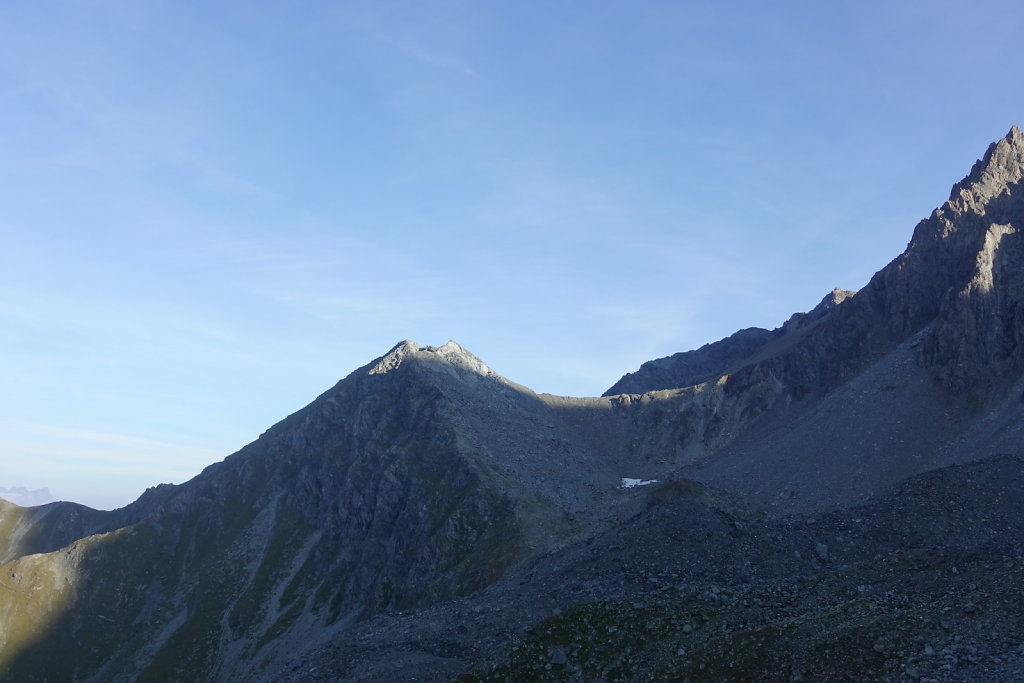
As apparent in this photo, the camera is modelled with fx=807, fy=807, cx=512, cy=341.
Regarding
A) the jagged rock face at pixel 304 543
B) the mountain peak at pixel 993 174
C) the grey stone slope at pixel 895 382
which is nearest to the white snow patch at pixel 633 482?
the grey stone slope at pixel 895 382

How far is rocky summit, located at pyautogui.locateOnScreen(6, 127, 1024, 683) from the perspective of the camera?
48469 millimetres

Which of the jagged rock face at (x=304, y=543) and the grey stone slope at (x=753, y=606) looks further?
the jagged rock face at (x=304, y=543)

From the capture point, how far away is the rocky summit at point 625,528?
48.5 metres

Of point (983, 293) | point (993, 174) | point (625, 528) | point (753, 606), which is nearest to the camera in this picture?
point (753, 606)

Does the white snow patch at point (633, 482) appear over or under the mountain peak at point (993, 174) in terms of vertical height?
under

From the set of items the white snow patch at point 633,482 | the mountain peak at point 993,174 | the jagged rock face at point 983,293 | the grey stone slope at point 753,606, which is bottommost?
the grey stone slope at point 753,606

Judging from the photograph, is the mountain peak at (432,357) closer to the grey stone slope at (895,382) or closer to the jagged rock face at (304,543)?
the jagged rock face at (304,543)

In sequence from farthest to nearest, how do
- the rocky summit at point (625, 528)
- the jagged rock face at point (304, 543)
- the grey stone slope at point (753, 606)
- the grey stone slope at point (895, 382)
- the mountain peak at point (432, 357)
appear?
the mountain peak at point (432, 357)
the jagged rock face at point (304, 543)
the grey stone slope at point (895, 382)
the rocky summit at point (625, 528)
the grey stone slope at point (753, 606)

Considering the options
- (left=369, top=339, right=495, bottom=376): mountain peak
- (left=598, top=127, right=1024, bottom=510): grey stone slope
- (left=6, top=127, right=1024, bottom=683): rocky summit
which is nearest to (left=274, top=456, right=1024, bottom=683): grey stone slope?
(left=6, top=127, right=1024, bottom=683): rocky summit

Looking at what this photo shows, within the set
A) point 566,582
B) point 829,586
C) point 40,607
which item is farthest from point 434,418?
point 829,586

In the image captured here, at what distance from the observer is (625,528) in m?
72.4

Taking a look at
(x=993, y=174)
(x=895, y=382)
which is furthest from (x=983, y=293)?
(x=993, y=174)

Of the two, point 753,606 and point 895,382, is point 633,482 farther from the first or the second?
point 753,606

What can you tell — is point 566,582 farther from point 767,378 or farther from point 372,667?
point 767,378
